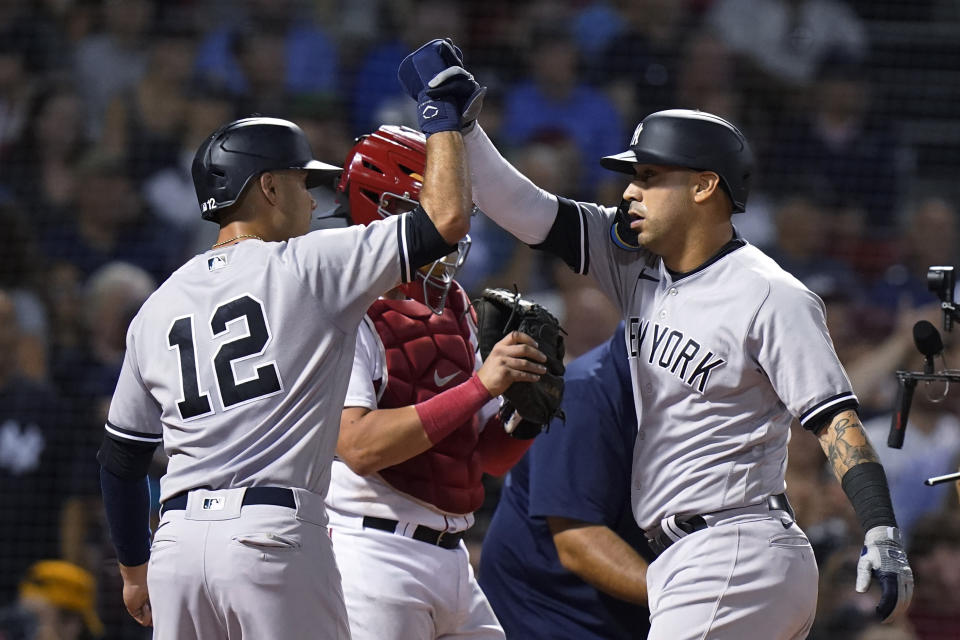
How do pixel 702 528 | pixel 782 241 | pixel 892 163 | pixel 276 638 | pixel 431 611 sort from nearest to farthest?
pixel 276 638 < pixel 702 528 < pixel 431 611 < pixel 782 241 < pixel 892 163

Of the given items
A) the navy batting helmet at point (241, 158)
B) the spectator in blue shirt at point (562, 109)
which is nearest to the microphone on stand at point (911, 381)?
the navy batting helmet at point (241, 158)

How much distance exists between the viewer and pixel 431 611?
286 cm

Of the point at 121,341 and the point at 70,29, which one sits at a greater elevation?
the point at 70,29

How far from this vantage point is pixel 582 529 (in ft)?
10.5

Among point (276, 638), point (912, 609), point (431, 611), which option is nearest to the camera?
point (276, 638)

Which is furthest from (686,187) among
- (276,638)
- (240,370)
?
(276,638)

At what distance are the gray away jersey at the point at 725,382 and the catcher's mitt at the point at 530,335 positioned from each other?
168mm

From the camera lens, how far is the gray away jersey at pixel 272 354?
245 centimetres

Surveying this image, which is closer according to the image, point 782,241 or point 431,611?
point 431,611

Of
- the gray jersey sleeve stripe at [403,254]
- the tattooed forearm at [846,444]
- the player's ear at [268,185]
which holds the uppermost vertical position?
the player's ear at [268,185]

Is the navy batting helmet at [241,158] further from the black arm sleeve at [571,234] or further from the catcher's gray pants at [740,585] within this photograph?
the catcher's gray pants at [740,585]

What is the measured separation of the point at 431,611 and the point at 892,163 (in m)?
4.83

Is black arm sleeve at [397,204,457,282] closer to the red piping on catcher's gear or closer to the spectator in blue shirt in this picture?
the red piping on catcher's gear

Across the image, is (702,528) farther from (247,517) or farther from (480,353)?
(247,517)
